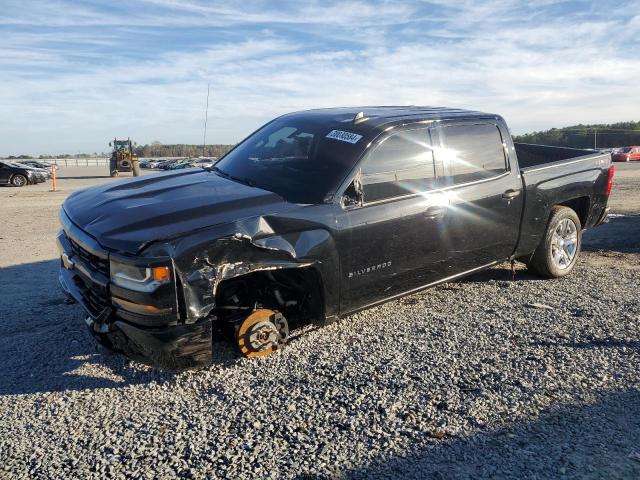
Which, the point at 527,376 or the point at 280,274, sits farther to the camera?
the point at 280,274

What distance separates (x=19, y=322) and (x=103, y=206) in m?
1.65

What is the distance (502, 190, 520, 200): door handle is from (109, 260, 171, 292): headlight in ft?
11.1

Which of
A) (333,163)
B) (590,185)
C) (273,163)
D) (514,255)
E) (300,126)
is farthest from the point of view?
(590,185)

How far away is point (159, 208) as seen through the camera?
3.57m

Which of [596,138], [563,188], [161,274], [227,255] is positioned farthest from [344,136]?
[596,138]

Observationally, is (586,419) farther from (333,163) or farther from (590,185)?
(590,185)

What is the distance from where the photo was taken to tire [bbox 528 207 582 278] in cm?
575

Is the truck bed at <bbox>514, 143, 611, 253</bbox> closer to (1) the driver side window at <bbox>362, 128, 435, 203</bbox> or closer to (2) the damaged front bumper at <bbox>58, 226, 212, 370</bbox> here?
(1) the driver side window at <bbox>362, 128, 435, 203</bbox>

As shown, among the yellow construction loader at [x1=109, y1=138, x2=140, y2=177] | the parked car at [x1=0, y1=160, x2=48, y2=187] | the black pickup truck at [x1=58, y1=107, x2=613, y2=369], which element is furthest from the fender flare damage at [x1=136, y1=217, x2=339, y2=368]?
the yellow construction loader at [x1=109, y1=138, x2=140, y2=177]

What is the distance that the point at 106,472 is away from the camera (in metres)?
2.59

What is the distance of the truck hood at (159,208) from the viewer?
3.26 metres

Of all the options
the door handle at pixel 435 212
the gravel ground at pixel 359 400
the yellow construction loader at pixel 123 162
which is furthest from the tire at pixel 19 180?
the door handle at pixel 435 212

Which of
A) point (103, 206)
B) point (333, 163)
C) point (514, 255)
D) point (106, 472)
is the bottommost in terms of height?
point (106, 472)

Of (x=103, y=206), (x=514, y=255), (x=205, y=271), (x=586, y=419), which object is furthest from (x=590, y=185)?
(x=103, y=206)
